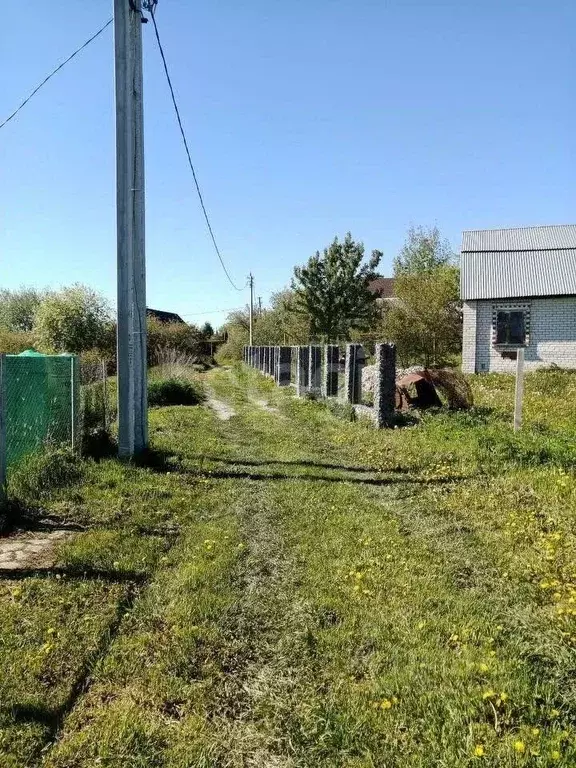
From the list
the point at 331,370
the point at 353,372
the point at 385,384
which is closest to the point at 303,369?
the point at 331,370

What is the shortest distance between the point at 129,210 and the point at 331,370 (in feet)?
25.9

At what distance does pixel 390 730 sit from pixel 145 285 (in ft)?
21.9

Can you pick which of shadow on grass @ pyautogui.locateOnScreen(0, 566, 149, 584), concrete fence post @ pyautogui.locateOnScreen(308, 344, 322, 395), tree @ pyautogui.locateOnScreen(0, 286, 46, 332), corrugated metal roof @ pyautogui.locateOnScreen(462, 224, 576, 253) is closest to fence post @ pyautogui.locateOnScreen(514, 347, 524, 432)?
shadow on grass @ pyautogui.locateOnScreen(0, 566, 149, 584)

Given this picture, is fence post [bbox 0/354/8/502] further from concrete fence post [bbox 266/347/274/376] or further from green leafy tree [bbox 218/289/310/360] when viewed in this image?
green leafy tree [bbox 218/289/310/360]

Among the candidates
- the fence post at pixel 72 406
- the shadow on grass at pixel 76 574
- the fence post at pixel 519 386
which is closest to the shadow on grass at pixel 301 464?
the fence post at pixel 72 406

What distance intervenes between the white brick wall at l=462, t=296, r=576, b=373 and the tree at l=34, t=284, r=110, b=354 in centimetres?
1698

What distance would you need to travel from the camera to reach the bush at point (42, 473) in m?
5.71

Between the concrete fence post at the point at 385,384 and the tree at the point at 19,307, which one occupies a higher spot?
the tree at the point at 19,307

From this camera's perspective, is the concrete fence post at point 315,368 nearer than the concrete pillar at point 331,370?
No

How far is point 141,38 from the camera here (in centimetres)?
762

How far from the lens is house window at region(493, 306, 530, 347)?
1964 cm

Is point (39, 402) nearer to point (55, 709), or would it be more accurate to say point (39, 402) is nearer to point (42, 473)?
point (42, 473)

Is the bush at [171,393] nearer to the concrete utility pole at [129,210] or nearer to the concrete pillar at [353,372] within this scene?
the concrete pillar at [353,372]

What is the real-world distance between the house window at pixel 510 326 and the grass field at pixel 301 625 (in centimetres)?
1408
